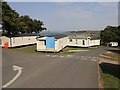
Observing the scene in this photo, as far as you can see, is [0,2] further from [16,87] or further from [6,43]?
[16,87]

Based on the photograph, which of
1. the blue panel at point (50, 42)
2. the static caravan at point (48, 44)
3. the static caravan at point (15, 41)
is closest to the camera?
the blue panel at point (50, 42)

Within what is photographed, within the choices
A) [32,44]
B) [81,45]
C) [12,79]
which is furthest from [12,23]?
[12,79]

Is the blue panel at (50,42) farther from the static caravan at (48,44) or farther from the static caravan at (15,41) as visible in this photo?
Answer: the static caravan at (15,41)

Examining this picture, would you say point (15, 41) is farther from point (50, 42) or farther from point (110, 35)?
point (110, 35)

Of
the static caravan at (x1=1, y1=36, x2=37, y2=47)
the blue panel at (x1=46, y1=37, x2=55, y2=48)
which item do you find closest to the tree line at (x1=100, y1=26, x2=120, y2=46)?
the static caravan at (x1=1, y1=36, x2=37, y2=47)

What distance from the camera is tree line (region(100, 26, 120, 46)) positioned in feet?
251

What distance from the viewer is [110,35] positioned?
259 ft

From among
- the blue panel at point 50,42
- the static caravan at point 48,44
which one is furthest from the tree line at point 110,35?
the blue panel at point 50,42

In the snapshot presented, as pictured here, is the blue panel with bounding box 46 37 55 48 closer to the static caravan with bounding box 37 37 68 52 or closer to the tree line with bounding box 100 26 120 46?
the static caravan with bounding box 37 37 68 52

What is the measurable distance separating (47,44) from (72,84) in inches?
1015

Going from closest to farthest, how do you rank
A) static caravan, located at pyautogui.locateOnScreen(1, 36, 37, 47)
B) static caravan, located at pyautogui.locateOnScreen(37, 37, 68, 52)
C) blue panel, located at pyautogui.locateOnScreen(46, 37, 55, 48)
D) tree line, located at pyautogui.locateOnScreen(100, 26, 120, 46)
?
blue panel, located at pyautogui.locateOnScreen(46, 37, 55, 48) < static caravan, located at pyautogui.locateOnScreen(37, 37, 68, 52) < static caravan, located at pyautogui.locateOnScreen(1, 36, 37, 47) < tree line, located at pyautogui.locateOnScreen(100, 26, 120, 46)

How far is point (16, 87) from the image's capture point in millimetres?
13656

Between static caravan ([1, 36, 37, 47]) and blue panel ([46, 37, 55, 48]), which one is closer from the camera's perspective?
blue panel ([46, 37, 55, 48])

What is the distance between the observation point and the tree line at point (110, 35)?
76.6 metres
